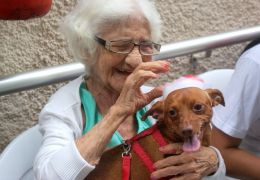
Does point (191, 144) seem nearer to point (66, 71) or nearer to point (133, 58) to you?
point (133, 58)

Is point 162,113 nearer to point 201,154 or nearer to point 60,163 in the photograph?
point 201,154

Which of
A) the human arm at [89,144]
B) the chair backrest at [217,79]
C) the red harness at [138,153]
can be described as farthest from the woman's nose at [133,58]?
the chair backrest at [217,79]

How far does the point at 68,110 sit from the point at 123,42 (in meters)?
0.25

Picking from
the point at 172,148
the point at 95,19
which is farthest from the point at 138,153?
the point at 95,19

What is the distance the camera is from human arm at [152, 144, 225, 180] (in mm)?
1153

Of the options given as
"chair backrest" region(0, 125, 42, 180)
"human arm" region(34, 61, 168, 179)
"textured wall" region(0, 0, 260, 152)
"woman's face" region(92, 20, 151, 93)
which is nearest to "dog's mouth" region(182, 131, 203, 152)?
"human arm" region(34, 61, 168, 179)

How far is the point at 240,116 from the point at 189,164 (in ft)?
1.18

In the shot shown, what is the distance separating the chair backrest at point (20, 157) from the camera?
1381 millimetres

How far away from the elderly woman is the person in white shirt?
0.23 meters

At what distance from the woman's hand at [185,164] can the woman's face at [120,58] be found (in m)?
0.28

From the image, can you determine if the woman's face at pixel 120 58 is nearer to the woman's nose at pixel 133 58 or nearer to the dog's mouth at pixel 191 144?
the woman's nose at pixel 133 58

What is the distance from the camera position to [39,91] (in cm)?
185

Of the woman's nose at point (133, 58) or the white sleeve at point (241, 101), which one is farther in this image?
the white sleeve at point (241, 101)

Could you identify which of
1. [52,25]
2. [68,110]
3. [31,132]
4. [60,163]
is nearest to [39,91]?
[52,25]
